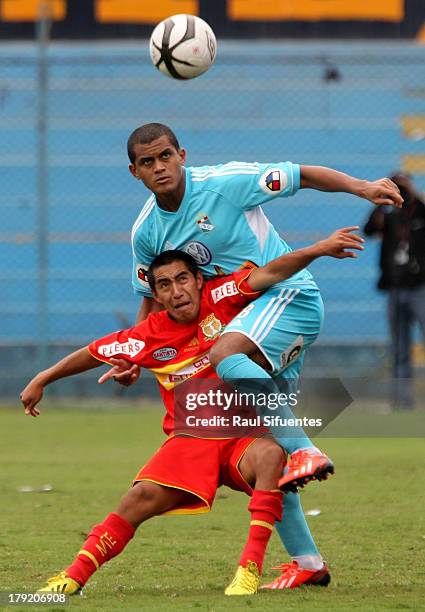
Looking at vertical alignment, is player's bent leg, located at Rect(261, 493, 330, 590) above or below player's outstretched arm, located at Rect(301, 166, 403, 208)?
below

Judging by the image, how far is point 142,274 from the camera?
6.35 m

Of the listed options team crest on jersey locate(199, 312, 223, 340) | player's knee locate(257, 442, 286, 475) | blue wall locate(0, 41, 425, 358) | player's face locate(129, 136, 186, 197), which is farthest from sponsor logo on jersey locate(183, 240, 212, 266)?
blue wall locate(0, 41, 425, 358)

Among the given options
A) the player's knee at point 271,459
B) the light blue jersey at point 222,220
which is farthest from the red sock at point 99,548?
the light blue jersey at point 222,220

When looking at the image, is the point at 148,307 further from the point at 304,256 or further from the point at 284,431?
the point at 284,431

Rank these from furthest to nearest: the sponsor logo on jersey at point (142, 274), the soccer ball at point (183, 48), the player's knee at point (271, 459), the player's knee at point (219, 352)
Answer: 1. the soccer ball at point (183, 48)
2. the sponsor logo on jersey at point (142, 274)
3. the player's knee at point (219, 352)
4. the player's knee at point (271, 459)

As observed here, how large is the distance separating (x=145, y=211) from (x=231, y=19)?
11253mm

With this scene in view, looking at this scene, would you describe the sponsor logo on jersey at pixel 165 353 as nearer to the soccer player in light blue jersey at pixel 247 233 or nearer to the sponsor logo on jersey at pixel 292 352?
the soccer player in light blue jersey at pixel 247 233

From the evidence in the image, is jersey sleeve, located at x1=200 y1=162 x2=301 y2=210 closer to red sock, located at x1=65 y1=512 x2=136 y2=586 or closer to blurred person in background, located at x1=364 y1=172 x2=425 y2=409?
red sock, located at x1=65 y1=512 x2=136 y2=586

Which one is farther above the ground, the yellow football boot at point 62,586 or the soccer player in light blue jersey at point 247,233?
the soccer player in light blue jersey at point 247,233

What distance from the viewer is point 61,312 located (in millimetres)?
15516

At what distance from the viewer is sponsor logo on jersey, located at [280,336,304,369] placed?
585cm

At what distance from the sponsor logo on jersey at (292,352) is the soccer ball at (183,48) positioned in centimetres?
190

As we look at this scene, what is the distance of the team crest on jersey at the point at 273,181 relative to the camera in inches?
234

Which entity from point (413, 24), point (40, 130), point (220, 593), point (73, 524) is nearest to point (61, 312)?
point (40, 130)
